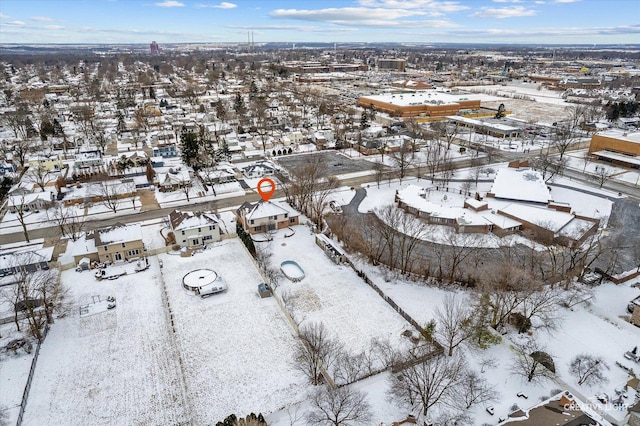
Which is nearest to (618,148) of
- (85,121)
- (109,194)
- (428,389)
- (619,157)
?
(619,157)

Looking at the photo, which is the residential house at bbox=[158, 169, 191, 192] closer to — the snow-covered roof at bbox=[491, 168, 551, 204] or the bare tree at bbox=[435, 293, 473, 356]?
the bare tree at bbox=[435, 293, 473, 356]

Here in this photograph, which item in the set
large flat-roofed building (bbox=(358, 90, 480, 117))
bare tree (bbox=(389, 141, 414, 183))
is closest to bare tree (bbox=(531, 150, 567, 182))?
bare tree (bbox=(389, 141, 414, 183))

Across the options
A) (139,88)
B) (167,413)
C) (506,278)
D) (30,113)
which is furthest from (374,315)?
(139,88)

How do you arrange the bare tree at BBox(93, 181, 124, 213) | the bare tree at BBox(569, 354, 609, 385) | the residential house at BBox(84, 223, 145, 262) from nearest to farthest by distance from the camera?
the bare tree at BBox(569, 354, 609, 385) → the residential house at BBox(84, 223, 145, 262) → the bare tree at BBox(93, 181, 124, 213)

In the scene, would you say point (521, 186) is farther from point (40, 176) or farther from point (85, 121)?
point (85, 121)

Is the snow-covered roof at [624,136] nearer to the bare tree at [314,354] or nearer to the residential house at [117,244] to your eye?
the bare tree at [314,354]
